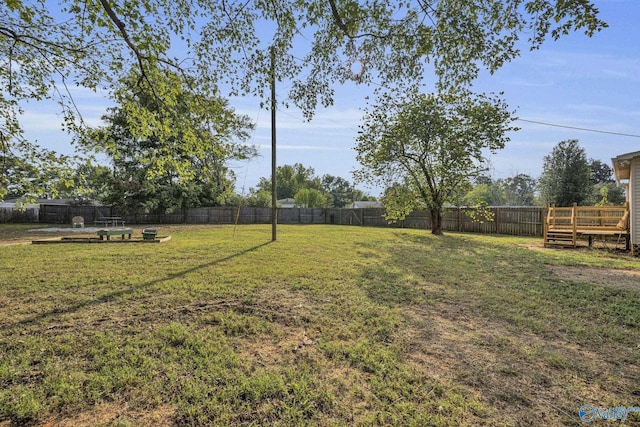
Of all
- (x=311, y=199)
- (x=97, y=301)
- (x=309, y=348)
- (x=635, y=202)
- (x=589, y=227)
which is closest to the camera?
(x=309, y=348)

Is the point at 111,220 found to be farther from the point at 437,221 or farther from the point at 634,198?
the point at 634,198

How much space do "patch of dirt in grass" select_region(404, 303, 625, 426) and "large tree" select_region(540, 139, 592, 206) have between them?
28636mm

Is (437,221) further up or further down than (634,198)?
further down

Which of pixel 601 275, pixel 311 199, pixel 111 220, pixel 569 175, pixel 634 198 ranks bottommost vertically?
pixel 601 275

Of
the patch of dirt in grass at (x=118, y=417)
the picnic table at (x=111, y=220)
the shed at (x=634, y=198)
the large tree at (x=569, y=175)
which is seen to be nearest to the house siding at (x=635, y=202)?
the shed at (x=634, y=198)

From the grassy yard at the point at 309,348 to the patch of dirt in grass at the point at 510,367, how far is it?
14 millimetres

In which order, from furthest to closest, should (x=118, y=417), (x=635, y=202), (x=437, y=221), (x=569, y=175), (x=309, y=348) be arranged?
(x=569, y=175) → (x=437, y=221) → (x=635, y=202) → (x=309, y=348) → (x=118, y=417)

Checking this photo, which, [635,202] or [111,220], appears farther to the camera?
[111,220]

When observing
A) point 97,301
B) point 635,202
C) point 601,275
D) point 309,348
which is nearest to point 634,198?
point 635,202

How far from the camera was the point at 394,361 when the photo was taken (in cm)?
255

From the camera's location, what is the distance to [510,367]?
8.13ft

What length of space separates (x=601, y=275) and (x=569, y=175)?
84.2 feet

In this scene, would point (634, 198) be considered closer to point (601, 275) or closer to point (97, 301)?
point (601, 275)

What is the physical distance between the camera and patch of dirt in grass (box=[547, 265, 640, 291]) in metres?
5.44
